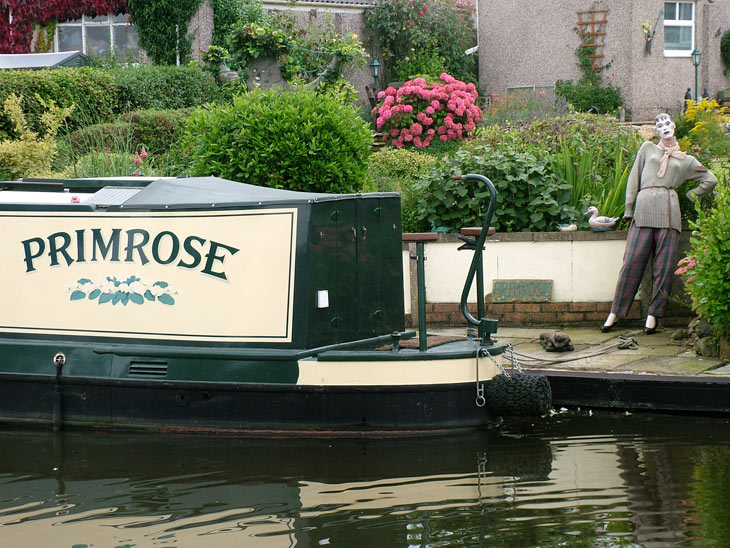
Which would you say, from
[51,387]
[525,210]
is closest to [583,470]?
[51,387]

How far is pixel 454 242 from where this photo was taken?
1000cm

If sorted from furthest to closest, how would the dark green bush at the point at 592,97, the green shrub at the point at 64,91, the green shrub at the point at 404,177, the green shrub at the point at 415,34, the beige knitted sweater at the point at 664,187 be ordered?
the green shrub at the point at 415,34 → the dark green bush at the point at 592,97 → the green shrub at the point at 64,91 → the green shrub at the point at 404,177 → the beige knitted sweater at the point at 664,187

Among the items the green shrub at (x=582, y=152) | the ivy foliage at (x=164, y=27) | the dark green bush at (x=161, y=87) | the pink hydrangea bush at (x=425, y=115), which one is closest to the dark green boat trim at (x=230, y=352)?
the green shrub at (x=582, y=152)

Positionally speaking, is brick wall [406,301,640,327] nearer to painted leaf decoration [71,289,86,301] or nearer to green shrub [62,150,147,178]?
painted leaf decoration [71,289,86,301]

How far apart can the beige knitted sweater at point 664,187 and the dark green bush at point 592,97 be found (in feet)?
53.5

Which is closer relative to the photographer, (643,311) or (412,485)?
(412,485)

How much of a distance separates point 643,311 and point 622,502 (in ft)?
14.5

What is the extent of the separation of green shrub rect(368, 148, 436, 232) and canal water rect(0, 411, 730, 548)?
3667 millimetres

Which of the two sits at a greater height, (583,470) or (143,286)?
(143,286)

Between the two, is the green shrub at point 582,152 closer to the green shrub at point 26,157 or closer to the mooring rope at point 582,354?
the mooring rope at point 582,354

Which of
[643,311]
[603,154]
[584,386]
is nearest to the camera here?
[584,386]

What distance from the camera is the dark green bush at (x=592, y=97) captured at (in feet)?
83.3

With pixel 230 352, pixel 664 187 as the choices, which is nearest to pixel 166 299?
pixel 230 352

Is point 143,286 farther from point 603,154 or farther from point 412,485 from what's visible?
point 603,154
